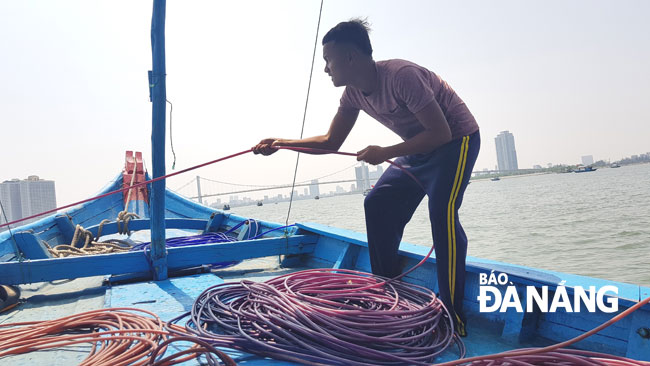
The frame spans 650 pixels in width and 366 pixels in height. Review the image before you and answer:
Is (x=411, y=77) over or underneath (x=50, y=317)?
over

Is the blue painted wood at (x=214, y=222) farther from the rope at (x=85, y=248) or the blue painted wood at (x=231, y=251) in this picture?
the blue painted wood at (x=231, y=251)

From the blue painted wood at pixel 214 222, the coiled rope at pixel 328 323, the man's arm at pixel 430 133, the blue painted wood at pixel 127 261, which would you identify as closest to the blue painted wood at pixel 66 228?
the blue painted wood at pixel 214 222

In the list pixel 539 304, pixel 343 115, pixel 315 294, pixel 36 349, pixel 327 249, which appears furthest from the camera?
pixel 327 249

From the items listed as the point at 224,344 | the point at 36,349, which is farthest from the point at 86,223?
the point at 224,344

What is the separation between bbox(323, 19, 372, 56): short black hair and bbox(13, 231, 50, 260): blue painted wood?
2.65 metres

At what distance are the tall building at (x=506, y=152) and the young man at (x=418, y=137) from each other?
10182 cm

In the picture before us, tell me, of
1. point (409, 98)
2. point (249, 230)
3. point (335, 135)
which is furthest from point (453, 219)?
point (249, 230)

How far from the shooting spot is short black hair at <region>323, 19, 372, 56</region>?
1.95 m

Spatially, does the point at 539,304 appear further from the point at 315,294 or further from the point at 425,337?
the point at 315,294

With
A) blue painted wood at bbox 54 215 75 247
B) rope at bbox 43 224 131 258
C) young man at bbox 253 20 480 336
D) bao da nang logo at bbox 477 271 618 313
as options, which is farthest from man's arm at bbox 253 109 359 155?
blue painted wood at bbox 54 215 75 247

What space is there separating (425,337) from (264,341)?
2.22ft

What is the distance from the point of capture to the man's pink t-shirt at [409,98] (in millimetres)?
1820

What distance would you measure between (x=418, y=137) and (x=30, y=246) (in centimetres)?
297

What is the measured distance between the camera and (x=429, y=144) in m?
1.78
